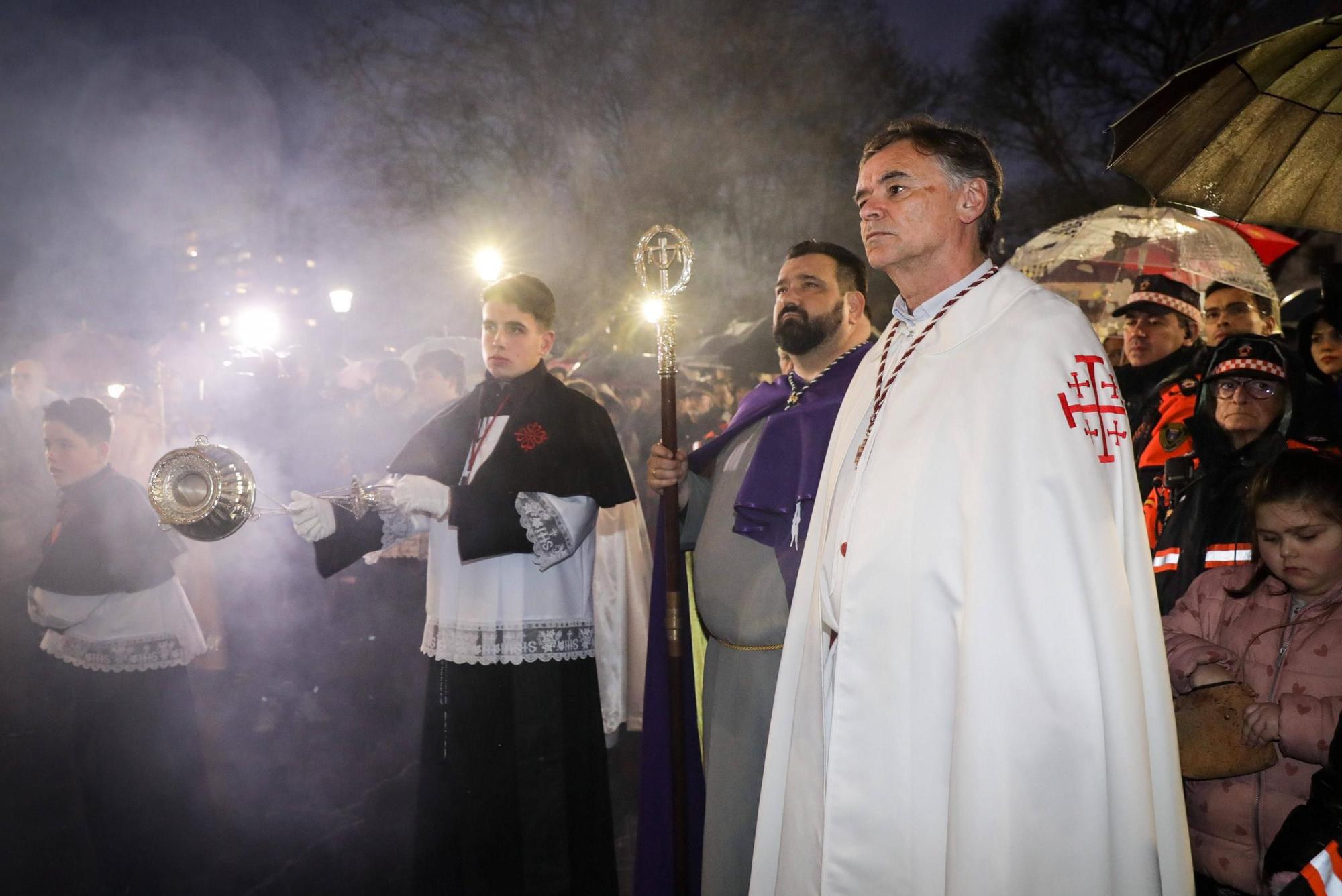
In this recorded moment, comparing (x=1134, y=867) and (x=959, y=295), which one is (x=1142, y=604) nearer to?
(x=1134, y=867)

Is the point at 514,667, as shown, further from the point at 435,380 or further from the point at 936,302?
the point at 435,380

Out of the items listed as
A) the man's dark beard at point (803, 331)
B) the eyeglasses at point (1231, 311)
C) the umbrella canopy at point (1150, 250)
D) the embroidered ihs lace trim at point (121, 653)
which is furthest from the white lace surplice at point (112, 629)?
the eyeglasses at point (1231, 311)

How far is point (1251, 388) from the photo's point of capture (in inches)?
139

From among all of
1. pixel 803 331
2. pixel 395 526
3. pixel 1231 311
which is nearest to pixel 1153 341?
pixel 1231 311

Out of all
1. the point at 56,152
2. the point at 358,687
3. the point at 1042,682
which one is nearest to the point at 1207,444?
the point at 1042,682

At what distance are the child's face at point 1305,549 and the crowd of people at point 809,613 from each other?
12 millimetres

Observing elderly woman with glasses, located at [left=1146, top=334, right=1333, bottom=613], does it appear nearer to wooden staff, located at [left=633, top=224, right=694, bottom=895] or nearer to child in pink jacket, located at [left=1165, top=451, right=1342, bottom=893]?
child in pink jacket, located at [left=1165, top=451, right=1342, bottom=893]

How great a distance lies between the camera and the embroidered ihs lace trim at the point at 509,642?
151 inches

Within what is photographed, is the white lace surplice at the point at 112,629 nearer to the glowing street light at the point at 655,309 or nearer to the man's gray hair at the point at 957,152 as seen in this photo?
the glowing street light at the point at 655,309

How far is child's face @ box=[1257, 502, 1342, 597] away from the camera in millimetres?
2633

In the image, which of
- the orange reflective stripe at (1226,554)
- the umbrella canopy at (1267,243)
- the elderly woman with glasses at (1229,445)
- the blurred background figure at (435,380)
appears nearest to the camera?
the orange reflective stripe at (1226,554)

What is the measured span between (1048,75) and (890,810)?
20.3 m

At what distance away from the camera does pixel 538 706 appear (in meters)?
3.88

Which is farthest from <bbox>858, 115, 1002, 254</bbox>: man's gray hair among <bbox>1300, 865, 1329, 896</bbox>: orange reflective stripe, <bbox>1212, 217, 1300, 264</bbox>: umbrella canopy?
<bbox>1212, 217, 1300, 264</bbox>: umbrella canopy
